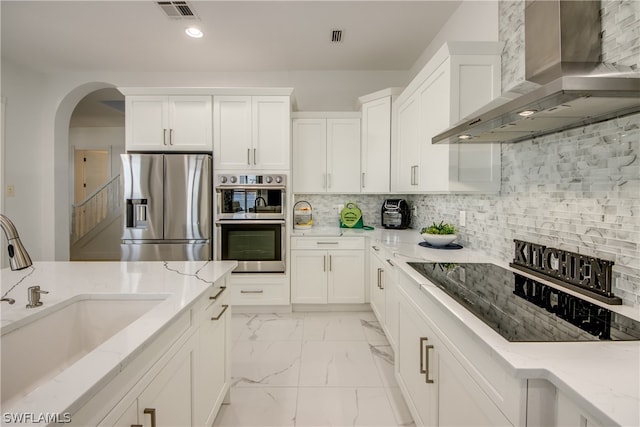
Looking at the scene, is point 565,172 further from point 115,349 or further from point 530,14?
point 115,349

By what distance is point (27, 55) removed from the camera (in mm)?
3428

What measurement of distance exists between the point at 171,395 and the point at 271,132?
8.85 feet

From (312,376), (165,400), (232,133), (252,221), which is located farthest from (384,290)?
(232,133)

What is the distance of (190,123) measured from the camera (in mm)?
3270

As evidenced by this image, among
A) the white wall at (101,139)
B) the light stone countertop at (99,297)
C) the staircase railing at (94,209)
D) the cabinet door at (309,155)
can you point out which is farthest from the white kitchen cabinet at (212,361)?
the white wall at (101,139)

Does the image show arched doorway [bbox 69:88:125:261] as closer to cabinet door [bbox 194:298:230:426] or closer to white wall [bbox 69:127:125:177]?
white wall [bbox 69:127:125:177]

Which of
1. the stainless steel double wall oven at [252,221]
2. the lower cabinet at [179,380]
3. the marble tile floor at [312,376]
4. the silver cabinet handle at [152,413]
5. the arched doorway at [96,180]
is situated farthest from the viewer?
the arched doorway at [96,180]

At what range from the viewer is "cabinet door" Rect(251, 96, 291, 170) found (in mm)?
3277

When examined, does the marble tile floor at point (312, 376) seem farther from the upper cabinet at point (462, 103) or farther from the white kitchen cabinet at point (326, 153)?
the white kitchen cabinet at point (326, 153)

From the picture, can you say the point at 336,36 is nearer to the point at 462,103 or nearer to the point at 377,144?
the point at 377,144

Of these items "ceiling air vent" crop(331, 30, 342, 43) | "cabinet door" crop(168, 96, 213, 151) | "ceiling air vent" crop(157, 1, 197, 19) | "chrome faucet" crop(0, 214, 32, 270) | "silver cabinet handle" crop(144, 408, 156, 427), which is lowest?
"silver cabinet handle" crop(144, 408, 156, 427)

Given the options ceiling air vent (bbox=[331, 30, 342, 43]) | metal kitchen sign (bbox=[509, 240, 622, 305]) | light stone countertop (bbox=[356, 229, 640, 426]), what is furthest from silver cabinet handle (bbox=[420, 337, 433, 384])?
ceiling air vent (bbox=[331, 30, 342, 43])

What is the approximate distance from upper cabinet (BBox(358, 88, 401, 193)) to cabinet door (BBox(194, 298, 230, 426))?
214cm

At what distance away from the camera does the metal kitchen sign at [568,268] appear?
46.2 inches
